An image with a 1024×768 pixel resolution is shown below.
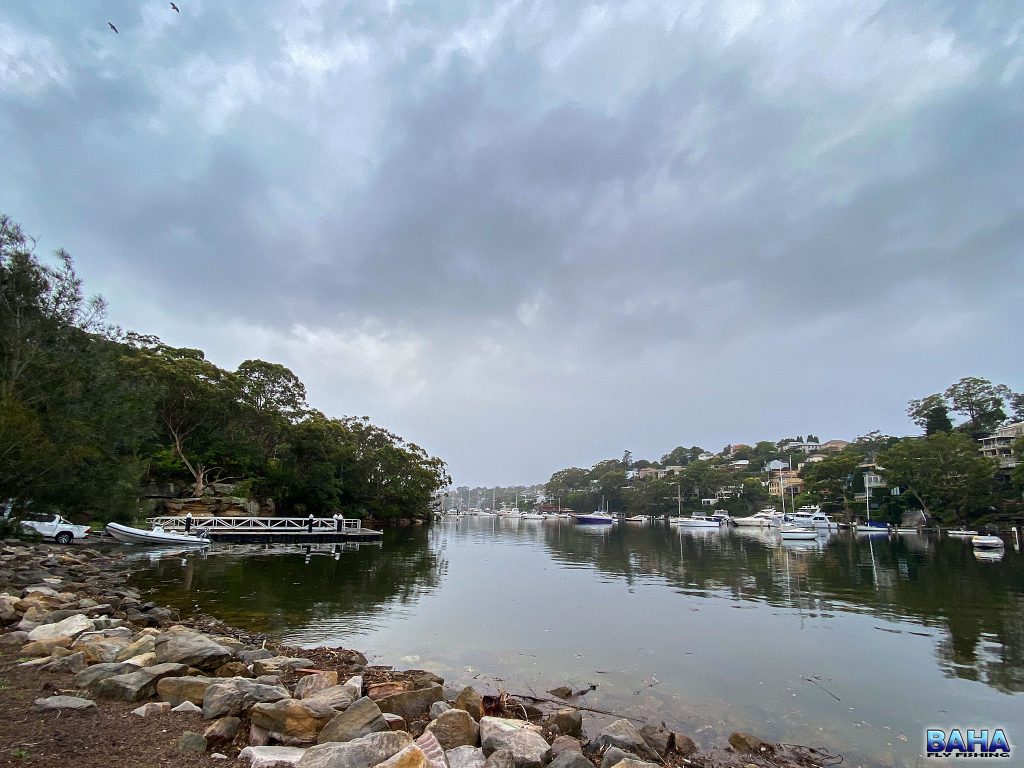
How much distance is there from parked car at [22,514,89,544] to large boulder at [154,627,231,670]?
71.3 feet

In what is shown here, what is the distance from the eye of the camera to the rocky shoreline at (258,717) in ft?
16.9

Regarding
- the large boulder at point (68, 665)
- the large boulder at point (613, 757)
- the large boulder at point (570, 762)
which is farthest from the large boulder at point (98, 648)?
the large boulder at point (613, 757)

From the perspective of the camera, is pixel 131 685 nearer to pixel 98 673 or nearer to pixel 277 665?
pixel 98 673

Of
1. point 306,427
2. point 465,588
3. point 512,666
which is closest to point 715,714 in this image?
point 512,666

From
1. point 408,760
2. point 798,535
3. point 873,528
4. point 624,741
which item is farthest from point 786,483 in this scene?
point 408,760

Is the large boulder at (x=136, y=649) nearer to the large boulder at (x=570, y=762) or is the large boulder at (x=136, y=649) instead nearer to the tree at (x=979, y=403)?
the large boulder at (x=570, y=762)

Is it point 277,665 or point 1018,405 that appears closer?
point 277,665

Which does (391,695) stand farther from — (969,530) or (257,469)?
(969,530)

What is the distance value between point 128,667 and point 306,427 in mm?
46158

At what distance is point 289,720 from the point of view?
5.86 meters

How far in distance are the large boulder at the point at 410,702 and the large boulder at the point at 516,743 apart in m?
1.23

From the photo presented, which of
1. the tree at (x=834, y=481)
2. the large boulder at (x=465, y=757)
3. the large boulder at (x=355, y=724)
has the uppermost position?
the tree at (x=834, y=481)

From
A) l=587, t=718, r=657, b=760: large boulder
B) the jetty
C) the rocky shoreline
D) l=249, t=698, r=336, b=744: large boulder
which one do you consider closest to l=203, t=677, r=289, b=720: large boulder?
the rocky shoreline

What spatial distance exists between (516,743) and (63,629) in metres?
8.07
